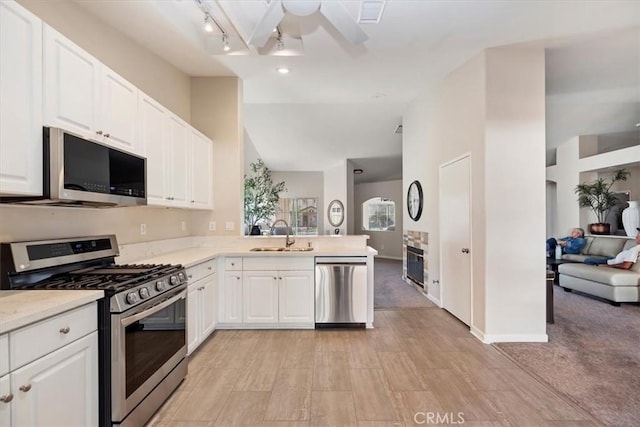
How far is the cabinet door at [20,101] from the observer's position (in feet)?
4.67

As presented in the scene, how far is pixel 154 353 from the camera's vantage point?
2012 mm

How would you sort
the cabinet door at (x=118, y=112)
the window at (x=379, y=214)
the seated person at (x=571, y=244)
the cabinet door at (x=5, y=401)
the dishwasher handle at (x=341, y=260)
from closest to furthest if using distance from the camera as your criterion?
the cabinet door at (x=5, y=401) → the cabinet door at (x=118, y=112) → the dishwasher handle at (x=341, y=260) → the seated person at (x=571, y=244) → the window at (x=379, y=214)

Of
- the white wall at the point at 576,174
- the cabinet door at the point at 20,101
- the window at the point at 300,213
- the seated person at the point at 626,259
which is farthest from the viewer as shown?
the window at the point at 300,213

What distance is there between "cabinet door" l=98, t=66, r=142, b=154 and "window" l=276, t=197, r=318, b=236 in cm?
798

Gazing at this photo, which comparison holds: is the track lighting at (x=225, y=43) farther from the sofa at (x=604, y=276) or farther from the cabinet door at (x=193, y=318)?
the sofa at (x=604, y=276)

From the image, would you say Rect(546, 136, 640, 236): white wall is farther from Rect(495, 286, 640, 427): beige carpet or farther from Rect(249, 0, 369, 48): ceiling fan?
Rect(249, 0, 369, 48): ceiling fan

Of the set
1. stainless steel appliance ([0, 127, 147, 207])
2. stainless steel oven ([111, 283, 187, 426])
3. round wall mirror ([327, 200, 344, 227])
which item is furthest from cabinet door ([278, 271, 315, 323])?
round wall mirror ([327, 200, 344, 227])

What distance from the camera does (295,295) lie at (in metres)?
3.46

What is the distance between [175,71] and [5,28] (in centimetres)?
240

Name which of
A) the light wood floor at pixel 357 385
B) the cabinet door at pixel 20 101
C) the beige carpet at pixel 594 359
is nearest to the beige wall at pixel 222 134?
the light wood floor at pixel 357 385

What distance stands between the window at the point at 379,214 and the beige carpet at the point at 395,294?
12.0ft

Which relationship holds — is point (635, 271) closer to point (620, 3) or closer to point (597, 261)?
point (597, 261)

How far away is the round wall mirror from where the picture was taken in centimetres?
972

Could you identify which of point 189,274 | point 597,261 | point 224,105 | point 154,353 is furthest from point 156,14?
point 597,261
